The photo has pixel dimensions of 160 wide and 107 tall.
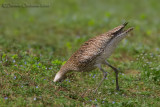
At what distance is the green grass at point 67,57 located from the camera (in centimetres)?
576

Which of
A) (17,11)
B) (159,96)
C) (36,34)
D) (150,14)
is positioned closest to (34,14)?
(17,11)

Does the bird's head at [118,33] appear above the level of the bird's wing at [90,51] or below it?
above

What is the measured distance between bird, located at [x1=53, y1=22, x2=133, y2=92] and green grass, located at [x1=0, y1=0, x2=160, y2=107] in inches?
11.8

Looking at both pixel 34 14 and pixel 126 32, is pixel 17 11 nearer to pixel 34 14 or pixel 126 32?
pixel 34 14

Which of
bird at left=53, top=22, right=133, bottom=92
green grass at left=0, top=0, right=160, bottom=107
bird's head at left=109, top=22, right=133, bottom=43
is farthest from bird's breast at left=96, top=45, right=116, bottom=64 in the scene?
green grass at left=0, top=0, right=160, bottom=107

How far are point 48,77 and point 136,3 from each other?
37.0 ft

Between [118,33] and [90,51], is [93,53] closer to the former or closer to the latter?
[90,51]

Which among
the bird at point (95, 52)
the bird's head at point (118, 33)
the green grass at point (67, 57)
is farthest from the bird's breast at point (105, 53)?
the green grass at point (67, 57)

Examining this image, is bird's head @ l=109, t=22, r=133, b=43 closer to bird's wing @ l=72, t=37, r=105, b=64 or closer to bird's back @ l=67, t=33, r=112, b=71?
bird's back @ l=67, t=33, r=112, b=71

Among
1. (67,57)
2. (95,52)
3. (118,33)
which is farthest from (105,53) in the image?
(67,57)

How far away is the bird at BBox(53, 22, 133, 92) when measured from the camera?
6353 millimetres

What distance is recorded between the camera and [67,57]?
28.3ft

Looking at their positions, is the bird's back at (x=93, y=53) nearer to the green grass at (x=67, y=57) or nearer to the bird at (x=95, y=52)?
the bird at (x=95, y=52)

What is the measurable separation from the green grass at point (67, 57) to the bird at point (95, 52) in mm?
299
